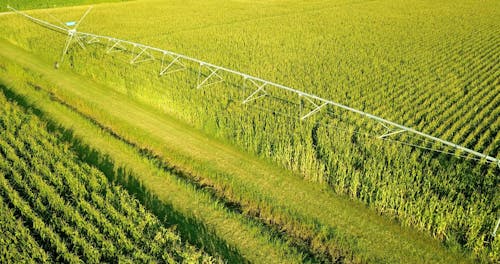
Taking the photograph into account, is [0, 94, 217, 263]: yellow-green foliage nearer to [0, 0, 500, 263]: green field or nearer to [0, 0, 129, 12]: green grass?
[0, 0, 500, 263]: green field

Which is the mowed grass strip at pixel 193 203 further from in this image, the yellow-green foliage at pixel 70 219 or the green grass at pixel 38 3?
the green grass at pixel 38 3

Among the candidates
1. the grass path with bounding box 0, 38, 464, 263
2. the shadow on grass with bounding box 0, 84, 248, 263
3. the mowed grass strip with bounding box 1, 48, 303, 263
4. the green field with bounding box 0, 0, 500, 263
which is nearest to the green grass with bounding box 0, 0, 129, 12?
the green field with bounding box 0, 0, 500, 263

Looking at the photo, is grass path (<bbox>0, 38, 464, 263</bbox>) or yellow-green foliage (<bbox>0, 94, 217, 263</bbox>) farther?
grass path (<bbox>0, 38, 464, 263</bbox>)

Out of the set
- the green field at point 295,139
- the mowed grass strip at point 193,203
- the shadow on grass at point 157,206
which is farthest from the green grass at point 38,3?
the shadow on grass at point 157,206

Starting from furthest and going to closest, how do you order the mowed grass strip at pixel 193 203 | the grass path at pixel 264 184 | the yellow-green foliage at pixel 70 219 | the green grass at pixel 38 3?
the green grass at pixel 38 3 < the grass path at pixel 264 184 < the mowed grass strip at pixel 193 203 < the yellow-green foliage at pixel 70 219

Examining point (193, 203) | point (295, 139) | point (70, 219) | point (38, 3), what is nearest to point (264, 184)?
point (295, 139)
